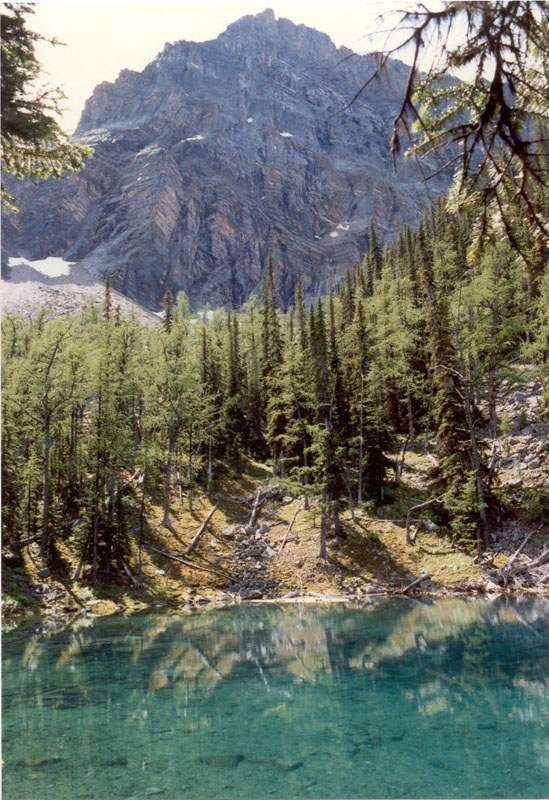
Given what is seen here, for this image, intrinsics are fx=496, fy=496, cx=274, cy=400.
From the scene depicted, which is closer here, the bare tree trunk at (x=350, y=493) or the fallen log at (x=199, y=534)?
the fallen log at (x=199, y=534)

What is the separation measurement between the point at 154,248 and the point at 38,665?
557ft

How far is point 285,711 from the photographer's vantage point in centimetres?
1151

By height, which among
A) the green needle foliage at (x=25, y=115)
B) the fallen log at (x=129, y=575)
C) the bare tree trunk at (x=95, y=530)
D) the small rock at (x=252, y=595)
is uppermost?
the green needle foliage at (x=25, y=115)

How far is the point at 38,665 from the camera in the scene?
15969mm

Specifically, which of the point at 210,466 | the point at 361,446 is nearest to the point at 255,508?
the point at 210,466

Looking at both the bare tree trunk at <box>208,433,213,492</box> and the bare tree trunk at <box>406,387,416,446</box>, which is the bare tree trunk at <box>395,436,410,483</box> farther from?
the bare tree trunk at <box>208,433,213,492</box>

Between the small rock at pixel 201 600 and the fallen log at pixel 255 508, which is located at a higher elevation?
the fallen log at pixel 255 508

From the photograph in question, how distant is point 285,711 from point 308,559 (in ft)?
66.9

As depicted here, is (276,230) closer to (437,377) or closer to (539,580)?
(437,377)

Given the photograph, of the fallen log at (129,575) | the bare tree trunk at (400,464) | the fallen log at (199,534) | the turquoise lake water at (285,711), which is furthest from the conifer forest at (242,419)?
the turquoise lake water at (285,711)

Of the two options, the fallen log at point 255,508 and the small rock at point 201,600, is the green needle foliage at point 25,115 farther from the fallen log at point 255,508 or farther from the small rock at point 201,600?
the fallen log at point 255,508

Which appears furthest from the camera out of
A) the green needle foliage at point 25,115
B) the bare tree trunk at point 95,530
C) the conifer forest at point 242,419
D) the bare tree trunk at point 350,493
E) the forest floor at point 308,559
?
the bare tree trunk at point 350,493

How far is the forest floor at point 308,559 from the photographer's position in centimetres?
2633

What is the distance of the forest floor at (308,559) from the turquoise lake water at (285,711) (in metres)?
5.89
